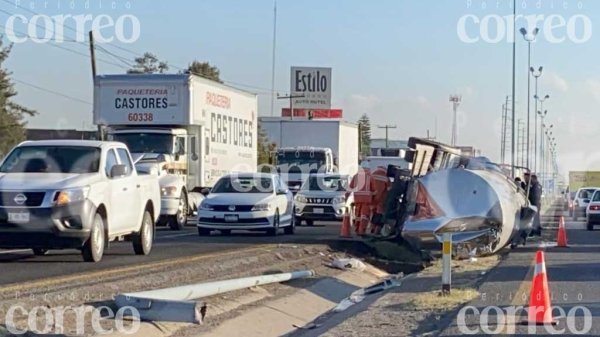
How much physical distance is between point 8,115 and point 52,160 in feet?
177

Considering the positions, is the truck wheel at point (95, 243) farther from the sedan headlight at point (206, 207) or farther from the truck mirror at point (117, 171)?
the sedan headlight at point (206, 207)

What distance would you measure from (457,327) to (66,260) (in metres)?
8.00

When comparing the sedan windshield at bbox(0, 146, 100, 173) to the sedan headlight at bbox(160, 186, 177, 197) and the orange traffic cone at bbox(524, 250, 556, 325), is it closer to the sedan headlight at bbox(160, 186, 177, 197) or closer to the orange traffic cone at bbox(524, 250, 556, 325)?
the orange traffic cone at bbox(524, 250, 556, 325)

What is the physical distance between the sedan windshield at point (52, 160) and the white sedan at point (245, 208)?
Answer: 31.3ft

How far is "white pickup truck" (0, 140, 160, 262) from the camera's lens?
16.7 meters

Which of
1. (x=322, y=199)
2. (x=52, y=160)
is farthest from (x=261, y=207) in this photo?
(x=52, y=160)

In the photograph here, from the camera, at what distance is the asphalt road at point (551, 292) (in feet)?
39.5

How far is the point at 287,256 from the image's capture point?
21.9 meters

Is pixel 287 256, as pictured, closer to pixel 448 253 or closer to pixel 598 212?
pixel 448 253

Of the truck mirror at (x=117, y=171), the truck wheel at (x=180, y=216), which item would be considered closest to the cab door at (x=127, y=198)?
the truck mirror at (x=117, y=171)

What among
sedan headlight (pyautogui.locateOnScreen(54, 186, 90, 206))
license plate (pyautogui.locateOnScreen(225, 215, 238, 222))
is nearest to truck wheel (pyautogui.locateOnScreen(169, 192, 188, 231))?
license plate (pyautogui.locateOnScreen(225, 215, 238, 222))

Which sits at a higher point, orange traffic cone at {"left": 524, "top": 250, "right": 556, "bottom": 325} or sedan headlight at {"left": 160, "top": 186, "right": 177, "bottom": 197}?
sedan headlight at {"left": 160, "top": 186, "right": 177, "bottom": 197}

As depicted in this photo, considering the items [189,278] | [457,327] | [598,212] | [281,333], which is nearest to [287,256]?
[189,278]

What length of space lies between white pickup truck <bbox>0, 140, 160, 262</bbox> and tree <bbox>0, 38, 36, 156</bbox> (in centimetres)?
5033
